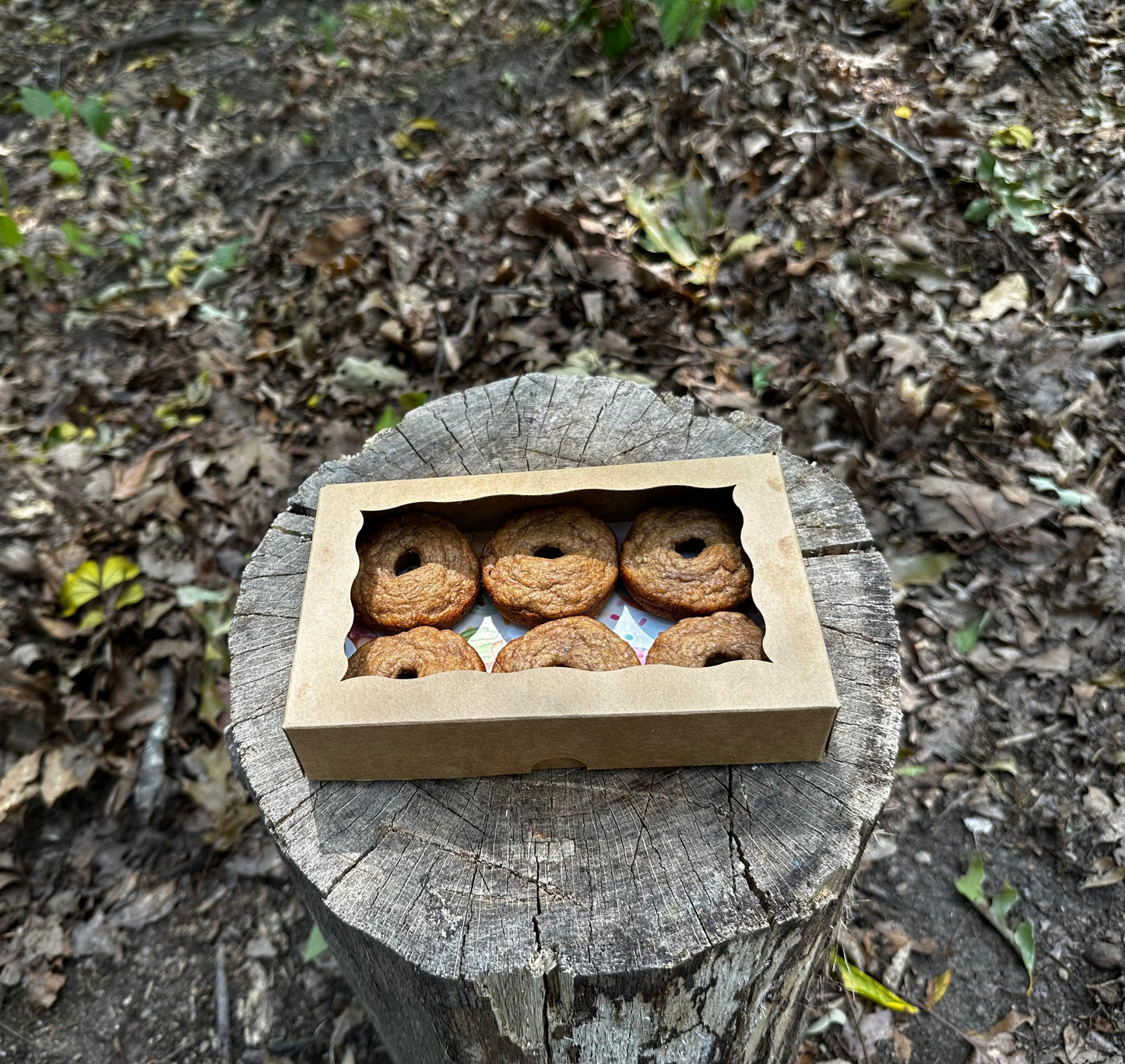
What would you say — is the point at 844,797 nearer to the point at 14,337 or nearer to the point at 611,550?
the point at 611,550

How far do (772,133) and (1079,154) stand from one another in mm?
1505

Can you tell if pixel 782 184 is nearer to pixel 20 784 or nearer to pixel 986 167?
pixel 986 167

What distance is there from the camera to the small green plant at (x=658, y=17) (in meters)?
4.93

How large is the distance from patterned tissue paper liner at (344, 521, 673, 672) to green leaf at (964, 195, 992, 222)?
10.0 ft

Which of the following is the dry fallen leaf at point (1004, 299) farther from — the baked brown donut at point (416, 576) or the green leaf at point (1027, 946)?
the baked brown donut at point (416, 576)

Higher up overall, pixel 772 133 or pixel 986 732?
pixel 772 133

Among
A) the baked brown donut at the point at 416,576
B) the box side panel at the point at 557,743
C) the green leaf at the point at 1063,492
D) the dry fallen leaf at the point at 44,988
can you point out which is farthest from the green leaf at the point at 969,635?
the dry fallen leaf at the point at 44,988

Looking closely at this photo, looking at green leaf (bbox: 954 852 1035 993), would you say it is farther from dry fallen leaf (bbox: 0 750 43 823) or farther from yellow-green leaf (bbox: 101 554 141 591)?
yellow-green leaf (bbox: 101 554 141 591)

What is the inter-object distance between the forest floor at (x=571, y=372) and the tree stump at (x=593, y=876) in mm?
968

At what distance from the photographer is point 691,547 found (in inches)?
91.4

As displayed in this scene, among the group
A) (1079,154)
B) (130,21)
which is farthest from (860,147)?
(130,21)

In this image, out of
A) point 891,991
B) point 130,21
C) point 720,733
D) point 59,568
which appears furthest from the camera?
point 130,21

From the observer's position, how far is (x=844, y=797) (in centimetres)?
179

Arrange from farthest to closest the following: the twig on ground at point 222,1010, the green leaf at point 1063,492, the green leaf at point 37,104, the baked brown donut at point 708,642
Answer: the green leaf at point 37,104, the green leaf at point 1063,492, the twig on ground at point 222,1010, the baked brown donut at point 708,642
